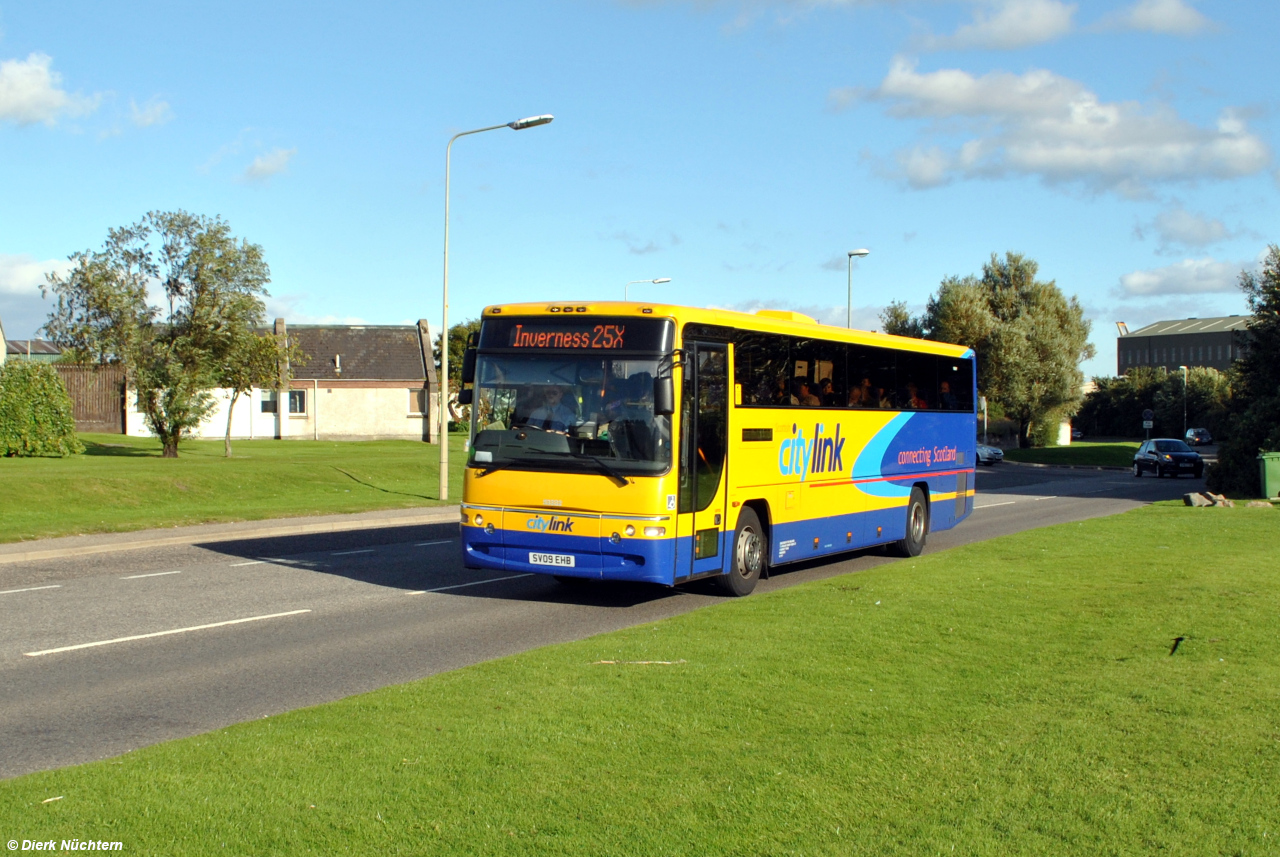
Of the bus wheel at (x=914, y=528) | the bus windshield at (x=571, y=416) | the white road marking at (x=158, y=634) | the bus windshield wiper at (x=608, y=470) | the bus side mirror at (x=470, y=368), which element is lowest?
the white road marking at (x=158, y=634)

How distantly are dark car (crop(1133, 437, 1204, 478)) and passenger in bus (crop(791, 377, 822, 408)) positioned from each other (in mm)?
38226

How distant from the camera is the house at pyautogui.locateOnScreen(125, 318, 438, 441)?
2387 inches

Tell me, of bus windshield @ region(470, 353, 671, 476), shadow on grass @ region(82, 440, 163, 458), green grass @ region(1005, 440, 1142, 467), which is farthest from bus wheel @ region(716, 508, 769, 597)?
green grass @ region(1005, 440, 1142, 467)

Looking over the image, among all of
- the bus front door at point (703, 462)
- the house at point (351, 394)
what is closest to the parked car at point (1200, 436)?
the house at point (351, 394)

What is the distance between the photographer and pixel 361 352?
6384 centimetres

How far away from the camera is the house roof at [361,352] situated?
62.5m

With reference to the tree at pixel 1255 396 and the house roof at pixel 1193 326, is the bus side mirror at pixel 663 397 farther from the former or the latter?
the house roof at pixel 1193 326

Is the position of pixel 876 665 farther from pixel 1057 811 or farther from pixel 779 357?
pixel 779 357

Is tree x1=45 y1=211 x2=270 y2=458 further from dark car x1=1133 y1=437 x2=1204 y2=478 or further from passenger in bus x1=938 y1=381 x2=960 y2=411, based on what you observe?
dark car x1=1133 y1=437 x2=1204 y2=478

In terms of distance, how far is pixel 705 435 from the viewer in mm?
12852

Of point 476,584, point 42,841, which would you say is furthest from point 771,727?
point 476,584

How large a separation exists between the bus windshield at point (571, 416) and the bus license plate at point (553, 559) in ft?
3.08

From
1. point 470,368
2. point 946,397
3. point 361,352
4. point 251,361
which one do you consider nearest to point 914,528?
point 946,397

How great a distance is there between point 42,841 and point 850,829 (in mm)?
3372
